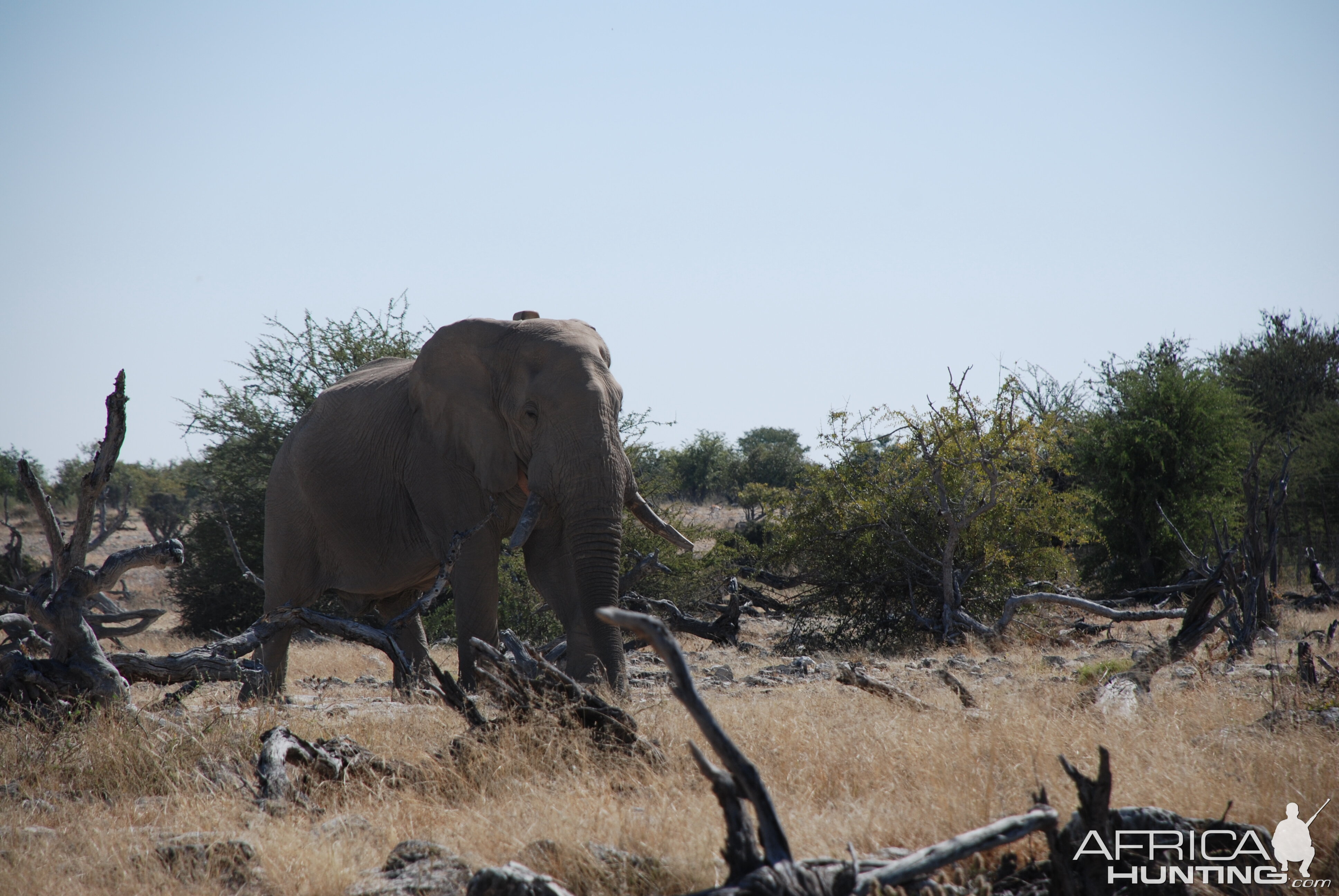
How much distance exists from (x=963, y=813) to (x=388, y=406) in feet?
22.2

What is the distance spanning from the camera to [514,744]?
194 inches

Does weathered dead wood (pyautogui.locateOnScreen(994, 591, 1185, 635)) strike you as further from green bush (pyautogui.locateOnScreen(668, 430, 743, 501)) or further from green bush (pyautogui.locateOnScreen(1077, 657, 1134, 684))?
green bush (pyautogui.locateOnScreen(668, 430, 743, 501))

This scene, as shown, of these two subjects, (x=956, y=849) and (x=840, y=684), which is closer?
(x=956, y=849)

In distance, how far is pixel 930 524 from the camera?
1291 cm

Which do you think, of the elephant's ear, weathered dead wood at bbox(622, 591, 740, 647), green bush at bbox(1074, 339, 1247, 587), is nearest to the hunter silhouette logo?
the elephant's ear

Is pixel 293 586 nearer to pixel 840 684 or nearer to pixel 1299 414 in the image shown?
pixel 840 684

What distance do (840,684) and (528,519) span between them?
279 centimetres

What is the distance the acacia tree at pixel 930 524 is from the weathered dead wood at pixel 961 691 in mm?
5056

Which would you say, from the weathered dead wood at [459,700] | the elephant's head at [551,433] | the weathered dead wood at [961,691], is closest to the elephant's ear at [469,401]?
the elephant's head at [551,433]

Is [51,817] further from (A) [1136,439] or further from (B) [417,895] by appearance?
(A) [1136,439]

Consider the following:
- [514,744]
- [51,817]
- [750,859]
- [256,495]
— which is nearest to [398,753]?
[514,744]

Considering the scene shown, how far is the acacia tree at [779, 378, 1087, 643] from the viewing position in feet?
40.7

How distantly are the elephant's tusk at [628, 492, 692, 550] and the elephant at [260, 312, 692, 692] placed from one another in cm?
2

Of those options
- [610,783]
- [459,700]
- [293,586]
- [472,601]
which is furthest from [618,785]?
[293,586]
